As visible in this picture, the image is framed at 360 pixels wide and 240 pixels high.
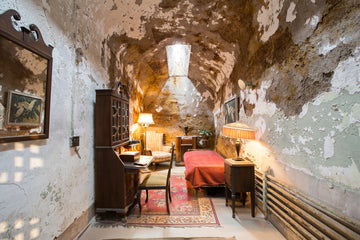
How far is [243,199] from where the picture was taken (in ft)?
8.57

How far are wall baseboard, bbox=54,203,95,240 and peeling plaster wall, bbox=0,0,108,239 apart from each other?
55 millimetres

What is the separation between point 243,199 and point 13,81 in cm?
318

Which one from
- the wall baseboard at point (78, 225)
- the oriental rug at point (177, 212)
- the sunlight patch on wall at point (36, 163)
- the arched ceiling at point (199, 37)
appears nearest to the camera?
the sunlight patch on wall at point (36, 163)

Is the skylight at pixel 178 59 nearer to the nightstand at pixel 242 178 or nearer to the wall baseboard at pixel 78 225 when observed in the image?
the nightstand at pixel 242 178

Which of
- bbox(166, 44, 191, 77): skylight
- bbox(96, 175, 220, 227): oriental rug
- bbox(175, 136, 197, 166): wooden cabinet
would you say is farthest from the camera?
bbox(175, 136, 197, 166): wooden cabinet

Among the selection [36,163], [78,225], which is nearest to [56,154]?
[36,163]

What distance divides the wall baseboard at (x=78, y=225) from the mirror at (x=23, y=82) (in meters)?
1.11

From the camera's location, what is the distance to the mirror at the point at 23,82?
1.06 m

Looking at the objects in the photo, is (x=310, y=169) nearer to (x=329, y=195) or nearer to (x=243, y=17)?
(x=329, y=195)

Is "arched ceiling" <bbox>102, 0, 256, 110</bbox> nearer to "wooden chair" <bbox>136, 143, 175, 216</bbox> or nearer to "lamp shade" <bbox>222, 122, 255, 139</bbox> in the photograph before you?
"lamp shade" <bbox>222, 122, 255, 139</bbox>

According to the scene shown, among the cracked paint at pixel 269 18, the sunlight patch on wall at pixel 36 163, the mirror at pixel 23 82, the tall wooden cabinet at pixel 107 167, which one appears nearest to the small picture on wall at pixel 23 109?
the mirror at pixel 23 82

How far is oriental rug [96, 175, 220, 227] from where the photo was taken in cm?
218

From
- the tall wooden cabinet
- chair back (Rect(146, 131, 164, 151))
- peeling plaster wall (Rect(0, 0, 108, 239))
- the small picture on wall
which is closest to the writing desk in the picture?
the tall wooden cabinet

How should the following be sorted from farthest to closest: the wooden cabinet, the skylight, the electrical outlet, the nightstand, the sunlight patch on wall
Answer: the wooden cabinet → the skylight → the nightstand → the electrical outlet → the sunlight patch on wall
